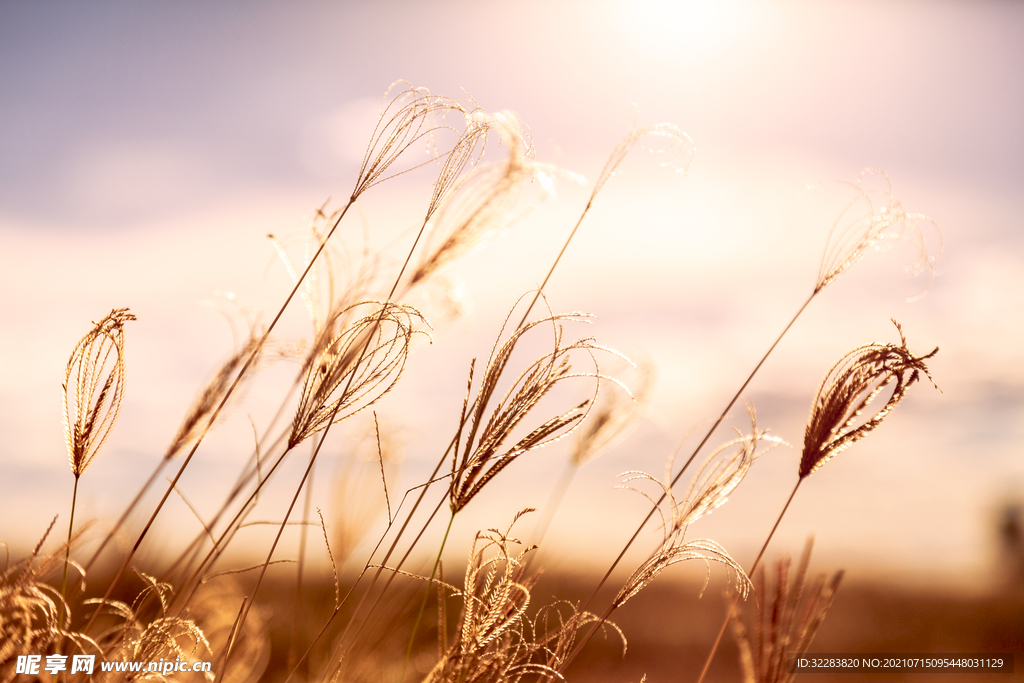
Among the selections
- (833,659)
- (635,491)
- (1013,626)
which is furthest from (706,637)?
(635,491)

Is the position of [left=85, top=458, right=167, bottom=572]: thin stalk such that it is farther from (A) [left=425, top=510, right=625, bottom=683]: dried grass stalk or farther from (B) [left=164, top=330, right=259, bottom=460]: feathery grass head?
(A) [left=425, top=510, right=625, bottom=683]: dried grass stalk

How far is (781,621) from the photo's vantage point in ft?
4.82

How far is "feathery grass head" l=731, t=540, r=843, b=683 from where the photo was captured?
1.48m

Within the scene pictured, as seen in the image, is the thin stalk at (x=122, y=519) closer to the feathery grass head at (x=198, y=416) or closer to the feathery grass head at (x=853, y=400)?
the feathery grass head at (x=198, y=416)

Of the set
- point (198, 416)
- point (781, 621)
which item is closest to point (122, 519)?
point (198, 416)

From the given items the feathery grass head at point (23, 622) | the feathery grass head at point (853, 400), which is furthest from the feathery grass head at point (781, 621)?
the feathery grass head at point (23, 622)

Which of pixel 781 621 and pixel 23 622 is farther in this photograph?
pixel 781 621

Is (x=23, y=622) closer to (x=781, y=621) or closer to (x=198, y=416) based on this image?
(x=198, y=416)

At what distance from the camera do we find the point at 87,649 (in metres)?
1.54

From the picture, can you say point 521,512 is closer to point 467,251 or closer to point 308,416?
point 308,416

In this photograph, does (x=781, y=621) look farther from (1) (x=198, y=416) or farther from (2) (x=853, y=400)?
(1) (x=198, y=416)

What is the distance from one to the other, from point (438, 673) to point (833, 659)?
2208mm

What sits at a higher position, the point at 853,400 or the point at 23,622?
the point at 853,400

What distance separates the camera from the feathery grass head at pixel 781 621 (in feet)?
4.85
